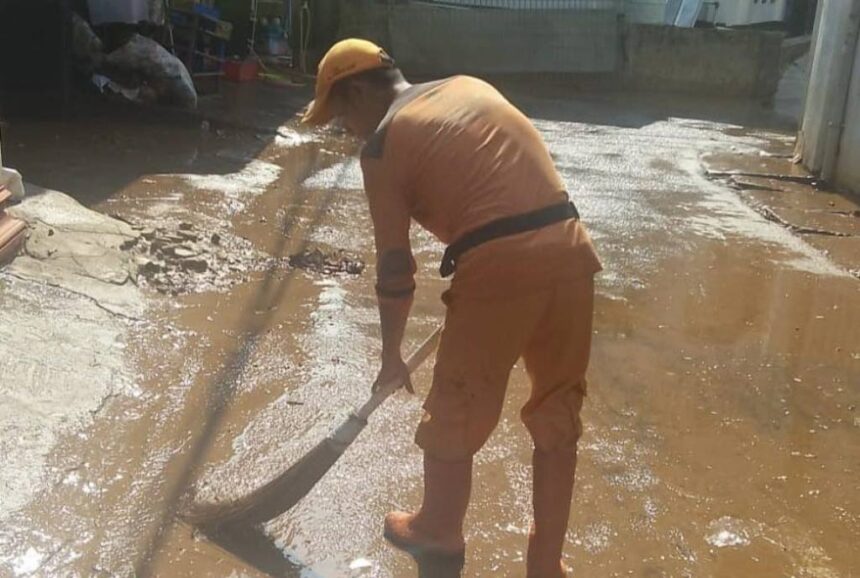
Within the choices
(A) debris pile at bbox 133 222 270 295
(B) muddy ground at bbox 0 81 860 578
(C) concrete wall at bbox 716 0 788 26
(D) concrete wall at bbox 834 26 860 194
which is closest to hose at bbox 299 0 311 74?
(B) muddy ground at bbox 0 81 860 578

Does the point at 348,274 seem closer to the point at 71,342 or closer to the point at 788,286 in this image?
the point at 71,342

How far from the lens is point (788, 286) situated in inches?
243

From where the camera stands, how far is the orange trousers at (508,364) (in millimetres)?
2730

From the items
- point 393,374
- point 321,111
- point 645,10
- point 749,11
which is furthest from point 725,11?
point 393,374

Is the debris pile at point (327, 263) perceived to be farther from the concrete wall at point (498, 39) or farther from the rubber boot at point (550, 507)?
the concrete wall at point (498, 39)

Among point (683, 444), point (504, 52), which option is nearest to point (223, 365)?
point (683, 444)

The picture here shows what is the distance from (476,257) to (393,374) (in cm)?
51

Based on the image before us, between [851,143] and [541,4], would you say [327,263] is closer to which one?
[851,143]

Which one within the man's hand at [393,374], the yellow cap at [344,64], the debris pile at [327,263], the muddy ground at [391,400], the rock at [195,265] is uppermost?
the yellow cap at [344,64]

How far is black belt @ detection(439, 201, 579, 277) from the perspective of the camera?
2670 mm

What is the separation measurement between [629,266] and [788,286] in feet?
3.19

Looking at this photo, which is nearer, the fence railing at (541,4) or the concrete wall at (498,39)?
the concrete wall at (498,39)

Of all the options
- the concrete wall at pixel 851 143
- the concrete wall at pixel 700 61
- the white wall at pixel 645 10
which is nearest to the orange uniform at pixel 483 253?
the concrete wall at pixel 851 143

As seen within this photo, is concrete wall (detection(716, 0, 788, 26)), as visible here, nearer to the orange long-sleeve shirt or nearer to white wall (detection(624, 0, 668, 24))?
white wall (detection(624, 0, 668, 24))
